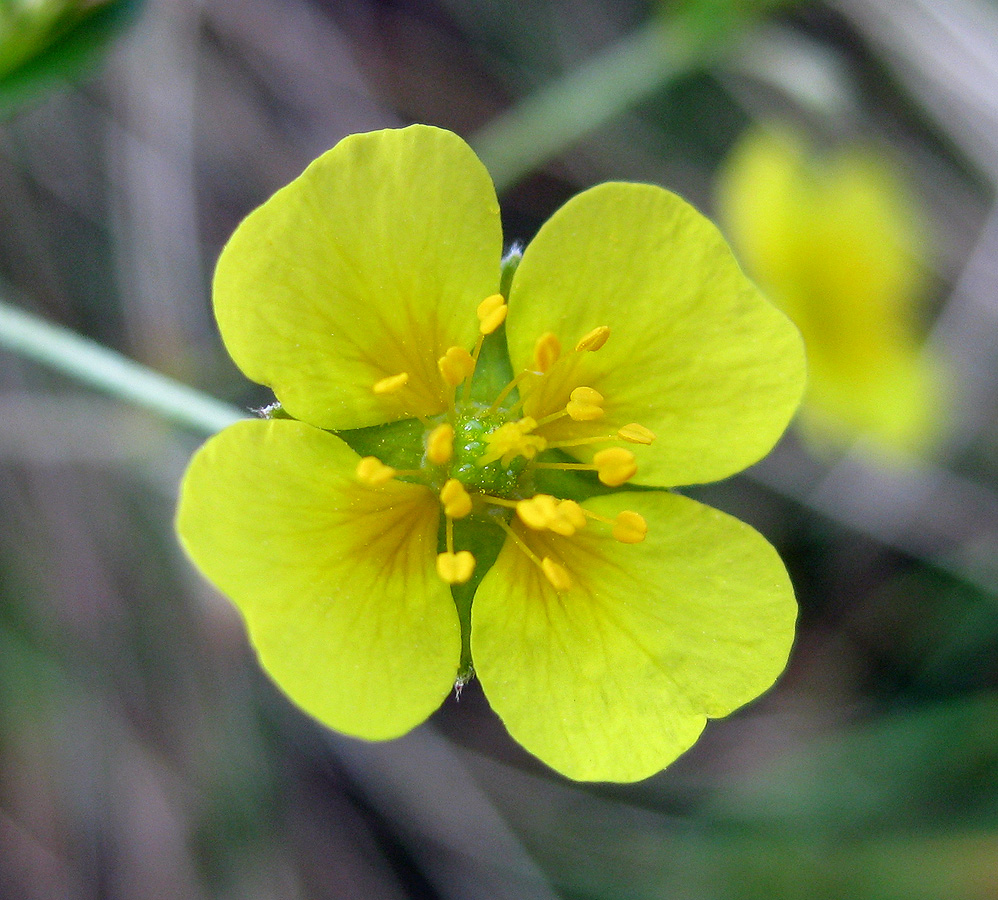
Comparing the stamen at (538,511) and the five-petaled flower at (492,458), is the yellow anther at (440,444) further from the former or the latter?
the stamen at (538,511)

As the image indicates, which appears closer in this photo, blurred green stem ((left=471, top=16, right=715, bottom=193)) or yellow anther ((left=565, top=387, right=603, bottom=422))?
yellow anther ((left=565, top=387, right=603, bottom=422))

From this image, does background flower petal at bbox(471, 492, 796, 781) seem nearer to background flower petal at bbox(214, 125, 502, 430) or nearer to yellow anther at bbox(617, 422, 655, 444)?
yellow anther at bbox(617, 422, 655, 444)

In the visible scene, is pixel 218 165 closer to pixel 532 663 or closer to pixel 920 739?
pixel 532 663

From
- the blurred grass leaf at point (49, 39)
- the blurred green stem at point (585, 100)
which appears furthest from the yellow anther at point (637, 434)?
the blurred green stem at point (585, 100)

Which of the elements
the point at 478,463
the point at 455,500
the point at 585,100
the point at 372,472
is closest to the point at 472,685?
the point at 478,463

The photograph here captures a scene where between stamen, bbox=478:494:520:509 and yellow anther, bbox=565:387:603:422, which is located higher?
yellow anther, bbox=565:387:603:422

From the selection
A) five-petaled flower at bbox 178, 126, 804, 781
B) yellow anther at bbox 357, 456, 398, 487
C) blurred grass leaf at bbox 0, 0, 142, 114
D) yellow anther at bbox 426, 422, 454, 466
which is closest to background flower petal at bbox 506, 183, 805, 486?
five-petaled flower at bbox 178, 126, 804, 781

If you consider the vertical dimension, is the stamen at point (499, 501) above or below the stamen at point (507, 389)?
below

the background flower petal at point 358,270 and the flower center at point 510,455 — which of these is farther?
the flower center at point 510,455
